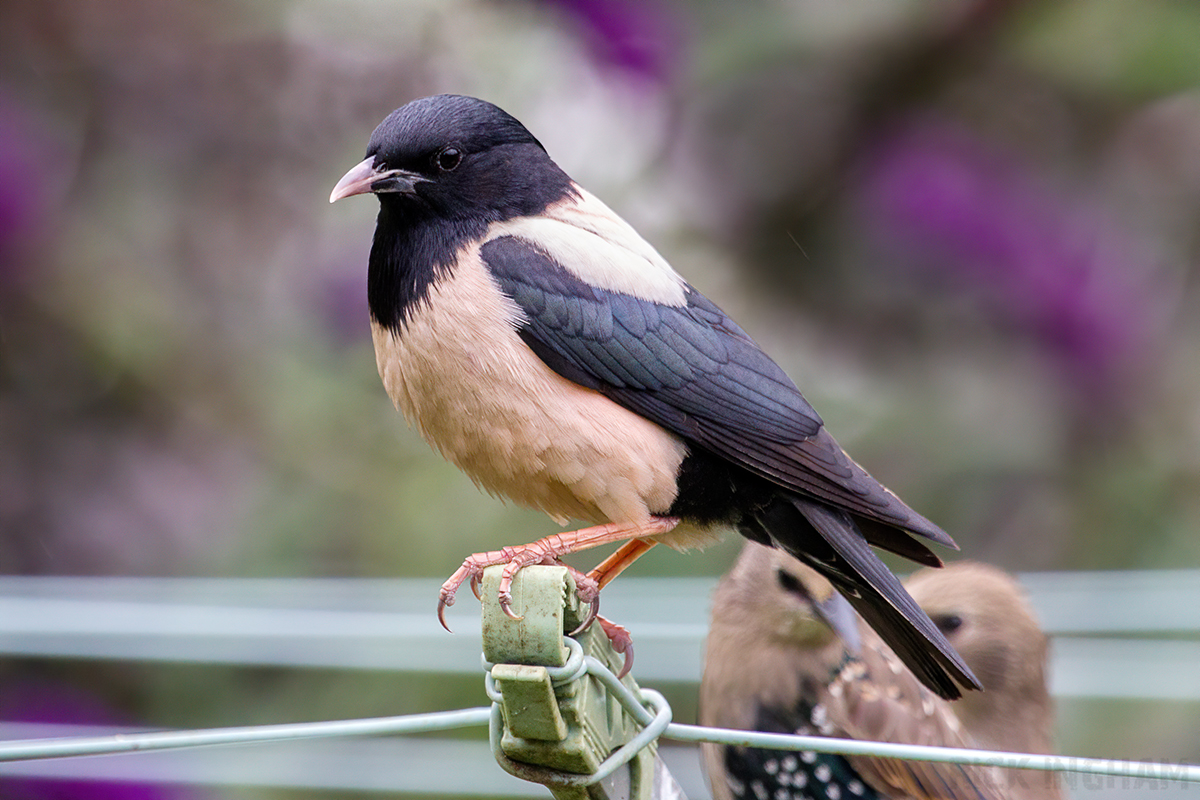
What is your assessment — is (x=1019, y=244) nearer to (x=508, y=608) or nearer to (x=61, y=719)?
(x=508, y=608)

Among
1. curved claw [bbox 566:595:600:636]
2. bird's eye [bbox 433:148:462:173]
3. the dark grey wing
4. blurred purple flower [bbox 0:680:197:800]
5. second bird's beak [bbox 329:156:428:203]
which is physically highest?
bird's eye [bbox 433:148:462:173]

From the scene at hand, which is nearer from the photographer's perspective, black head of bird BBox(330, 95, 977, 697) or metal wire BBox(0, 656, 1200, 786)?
metal wire BBox(0, 656, 1200, 786)

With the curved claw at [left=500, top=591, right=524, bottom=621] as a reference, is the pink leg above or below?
below

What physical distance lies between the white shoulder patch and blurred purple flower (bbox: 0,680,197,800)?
1.64 metres

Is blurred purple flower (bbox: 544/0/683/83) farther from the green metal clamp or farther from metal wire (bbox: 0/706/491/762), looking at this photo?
metal wire (bbox: 0/706/491/762)

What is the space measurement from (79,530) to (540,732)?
224 centimetres

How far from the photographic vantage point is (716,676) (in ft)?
8.86

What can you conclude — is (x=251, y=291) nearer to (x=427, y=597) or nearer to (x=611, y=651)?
(x=427, y=597)

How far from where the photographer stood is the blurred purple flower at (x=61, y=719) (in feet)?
9.34

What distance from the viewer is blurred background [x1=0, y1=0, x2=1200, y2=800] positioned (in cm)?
316

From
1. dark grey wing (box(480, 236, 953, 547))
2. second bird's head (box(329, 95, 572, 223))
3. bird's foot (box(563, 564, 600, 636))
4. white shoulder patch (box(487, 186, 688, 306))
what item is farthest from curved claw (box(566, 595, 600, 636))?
second bird's head (box(329, 95, 572, 223))

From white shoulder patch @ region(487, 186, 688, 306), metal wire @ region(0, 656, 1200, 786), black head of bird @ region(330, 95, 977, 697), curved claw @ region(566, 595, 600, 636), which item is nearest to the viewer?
metal wire @ region(0, 656, 1200, 786)

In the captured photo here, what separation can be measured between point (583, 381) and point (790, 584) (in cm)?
102

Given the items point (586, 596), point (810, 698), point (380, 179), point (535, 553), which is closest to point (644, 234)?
point (810, 698)
